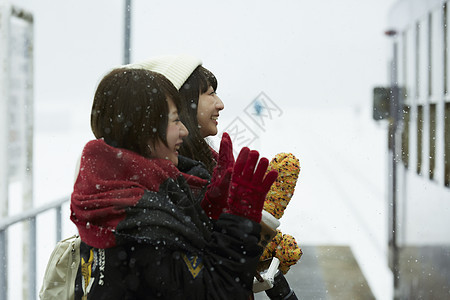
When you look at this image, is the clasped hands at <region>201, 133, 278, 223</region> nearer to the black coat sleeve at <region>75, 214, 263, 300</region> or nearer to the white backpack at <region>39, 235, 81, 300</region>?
the black coat sleeve at <region>75, 214, 263, 300</region>

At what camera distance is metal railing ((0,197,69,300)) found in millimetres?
1985

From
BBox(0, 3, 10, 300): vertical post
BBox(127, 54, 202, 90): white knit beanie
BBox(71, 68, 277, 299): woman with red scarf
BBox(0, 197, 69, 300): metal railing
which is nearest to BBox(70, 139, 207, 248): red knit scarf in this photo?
BBox(71, 68, 277, 299): woman with red scarf

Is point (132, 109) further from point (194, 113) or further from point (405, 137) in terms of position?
point (405, 137)

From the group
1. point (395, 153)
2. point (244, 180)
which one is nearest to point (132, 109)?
point (244, 180)

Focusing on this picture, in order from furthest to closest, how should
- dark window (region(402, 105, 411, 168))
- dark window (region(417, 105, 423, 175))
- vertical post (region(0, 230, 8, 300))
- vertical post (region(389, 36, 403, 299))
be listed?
vertical post (region(389, 36, 403, 299)) → dark window (region(402, 105, 411, 168)) → dark window (region(417, 105, 423, 175)) → vertical post (region(0, 230, 8, 300))

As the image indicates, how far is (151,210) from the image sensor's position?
39.6 inches

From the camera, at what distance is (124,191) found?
101 cm

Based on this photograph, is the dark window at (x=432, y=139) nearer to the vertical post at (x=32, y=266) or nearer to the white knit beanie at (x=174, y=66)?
the white knit beanie at (x=174, y=66)

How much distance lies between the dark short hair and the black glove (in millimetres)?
533

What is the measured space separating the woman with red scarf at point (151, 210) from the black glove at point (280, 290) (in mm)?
294

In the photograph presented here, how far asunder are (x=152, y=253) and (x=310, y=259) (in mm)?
4956

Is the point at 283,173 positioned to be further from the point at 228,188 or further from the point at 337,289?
the point at 337,289

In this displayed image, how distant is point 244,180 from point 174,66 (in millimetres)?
360

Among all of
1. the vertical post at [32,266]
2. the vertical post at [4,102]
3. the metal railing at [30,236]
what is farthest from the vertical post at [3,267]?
the vertical post at [4,102]
